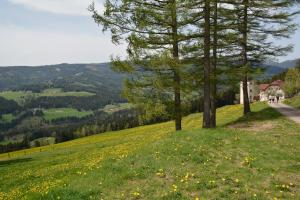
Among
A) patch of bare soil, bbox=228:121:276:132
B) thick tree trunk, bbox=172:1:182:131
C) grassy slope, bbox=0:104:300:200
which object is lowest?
patch of bare soil, bbox=228:121:276:132

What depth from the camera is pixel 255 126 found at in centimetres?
2670

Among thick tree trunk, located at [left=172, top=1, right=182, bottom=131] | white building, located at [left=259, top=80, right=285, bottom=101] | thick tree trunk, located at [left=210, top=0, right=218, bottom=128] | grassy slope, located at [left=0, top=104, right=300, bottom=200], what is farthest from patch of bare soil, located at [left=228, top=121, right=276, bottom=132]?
white building, located at [left=259, top=80, right=285, bottom=101]

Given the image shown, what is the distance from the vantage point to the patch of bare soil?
2514 cm

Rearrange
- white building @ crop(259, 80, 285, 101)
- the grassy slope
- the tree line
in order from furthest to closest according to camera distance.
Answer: white building @ crop(259, 80, 285, 101), the tree line, the grassy slope

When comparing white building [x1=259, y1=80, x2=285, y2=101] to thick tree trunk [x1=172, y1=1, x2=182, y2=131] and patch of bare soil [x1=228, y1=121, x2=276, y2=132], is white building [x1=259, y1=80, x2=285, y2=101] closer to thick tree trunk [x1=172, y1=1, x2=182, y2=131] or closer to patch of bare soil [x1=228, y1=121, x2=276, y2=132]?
patch of bare soil [x1=228, y1=121, x2=276, y2=132]

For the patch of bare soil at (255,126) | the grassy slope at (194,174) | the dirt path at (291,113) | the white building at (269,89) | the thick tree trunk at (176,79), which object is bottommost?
the white building at (269,89)

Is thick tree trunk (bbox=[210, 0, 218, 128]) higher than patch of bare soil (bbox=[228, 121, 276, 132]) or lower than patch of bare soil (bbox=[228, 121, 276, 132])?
higher

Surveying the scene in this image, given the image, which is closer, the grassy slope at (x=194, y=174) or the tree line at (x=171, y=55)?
the grassy slope at (x=194, y=174)

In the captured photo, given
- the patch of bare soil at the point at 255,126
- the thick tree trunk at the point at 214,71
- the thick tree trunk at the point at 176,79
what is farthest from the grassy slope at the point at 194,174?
the thick tree trunk at the point at 214,71

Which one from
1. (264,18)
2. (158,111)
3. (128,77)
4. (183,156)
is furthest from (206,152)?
(264,18)

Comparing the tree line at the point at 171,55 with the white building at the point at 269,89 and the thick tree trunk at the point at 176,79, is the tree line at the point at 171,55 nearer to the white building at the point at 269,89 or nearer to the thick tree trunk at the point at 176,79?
the thick tree trunk at the point at 176,79

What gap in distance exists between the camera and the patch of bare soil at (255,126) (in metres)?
25.1

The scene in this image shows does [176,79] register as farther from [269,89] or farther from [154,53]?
[269,89]

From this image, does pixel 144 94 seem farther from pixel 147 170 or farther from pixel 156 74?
pixel 147 170
